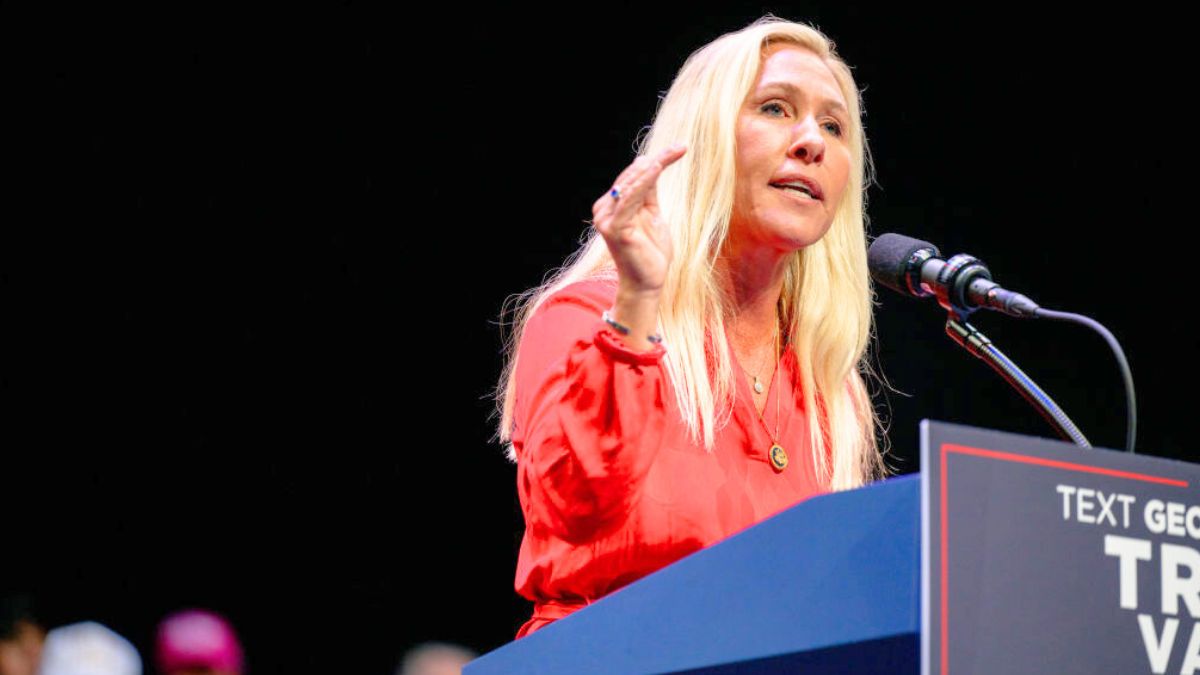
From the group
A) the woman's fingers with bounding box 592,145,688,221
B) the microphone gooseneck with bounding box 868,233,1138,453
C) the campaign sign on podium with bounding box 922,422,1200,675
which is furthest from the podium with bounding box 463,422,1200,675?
the woman's fingers with bounding box 592,145,688,221

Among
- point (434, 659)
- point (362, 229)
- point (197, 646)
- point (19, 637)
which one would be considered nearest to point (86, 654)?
point (19, 637)

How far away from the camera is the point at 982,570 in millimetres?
1087

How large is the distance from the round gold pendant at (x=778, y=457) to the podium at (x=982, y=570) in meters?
0.74

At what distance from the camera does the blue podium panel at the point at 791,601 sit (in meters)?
1.11

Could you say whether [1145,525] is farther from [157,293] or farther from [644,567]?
[157,293]

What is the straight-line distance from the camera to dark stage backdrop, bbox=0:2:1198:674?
462 centimetres

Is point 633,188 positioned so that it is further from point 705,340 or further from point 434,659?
point 434,659

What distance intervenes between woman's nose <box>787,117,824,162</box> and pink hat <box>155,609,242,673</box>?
2566mm

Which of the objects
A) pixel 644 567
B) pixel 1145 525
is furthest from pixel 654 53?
pixel 1145 525

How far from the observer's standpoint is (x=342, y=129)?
4773 millimetres

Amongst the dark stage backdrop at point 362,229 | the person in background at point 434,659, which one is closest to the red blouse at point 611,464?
the dark stage backdrop at point 362,229

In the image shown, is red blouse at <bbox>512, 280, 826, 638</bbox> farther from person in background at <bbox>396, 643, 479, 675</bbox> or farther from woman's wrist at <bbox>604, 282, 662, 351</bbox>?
person in background at <bbox>396, 643, 479, 675</bbox>

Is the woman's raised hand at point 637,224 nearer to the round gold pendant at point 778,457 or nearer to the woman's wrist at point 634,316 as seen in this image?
the woman's wrist at point 634,316

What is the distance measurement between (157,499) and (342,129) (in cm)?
156
